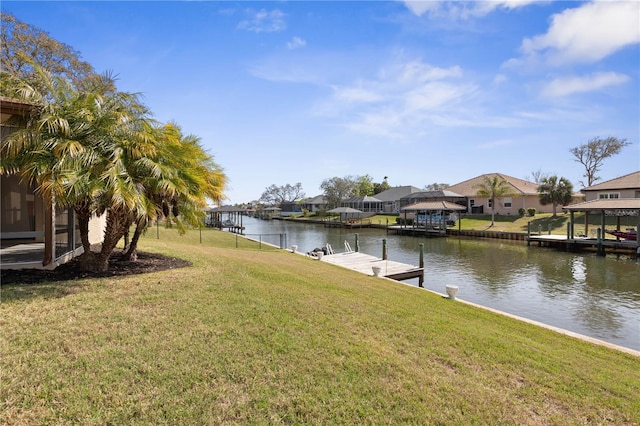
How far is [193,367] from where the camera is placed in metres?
4.06

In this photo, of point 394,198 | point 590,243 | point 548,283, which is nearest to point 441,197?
point 394,198

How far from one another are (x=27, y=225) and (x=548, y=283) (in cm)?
2002

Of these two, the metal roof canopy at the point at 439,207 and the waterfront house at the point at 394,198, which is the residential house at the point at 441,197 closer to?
the waterfront house at the point at 394,198

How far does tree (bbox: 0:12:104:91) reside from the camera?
2127 cm

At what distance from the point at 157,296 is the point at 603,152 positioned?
65.0 meters

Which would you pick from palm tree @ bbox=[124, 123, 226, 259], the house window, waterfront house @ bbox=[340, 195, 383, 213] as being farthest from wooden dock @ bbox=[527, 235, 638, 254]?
waterfront house @ bbox=[340, 195, 383, 213]

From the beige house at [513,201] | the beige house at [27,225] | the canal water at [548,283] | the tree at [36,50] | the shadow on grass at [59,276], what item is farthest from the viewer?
the beige house at [513,201]

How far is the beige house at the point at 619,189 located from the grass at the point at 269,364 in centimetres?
3772

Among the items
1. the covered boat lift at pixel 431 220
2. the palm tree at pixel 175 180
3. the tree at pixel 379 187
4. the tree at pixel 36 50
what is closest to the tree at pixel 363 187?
the tree at pixel 379 187

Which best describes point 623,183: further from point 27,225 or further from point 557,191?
point 27,225

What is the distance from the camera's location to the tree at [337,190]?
7069 centimetres

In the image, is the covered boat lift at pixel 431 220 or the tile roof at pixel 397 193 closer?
the covered boat lift at pixel 431 220

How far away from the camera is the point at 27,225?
967 cm

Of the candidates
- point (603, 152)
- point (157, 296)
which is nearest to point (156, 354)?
point (157, 296)
